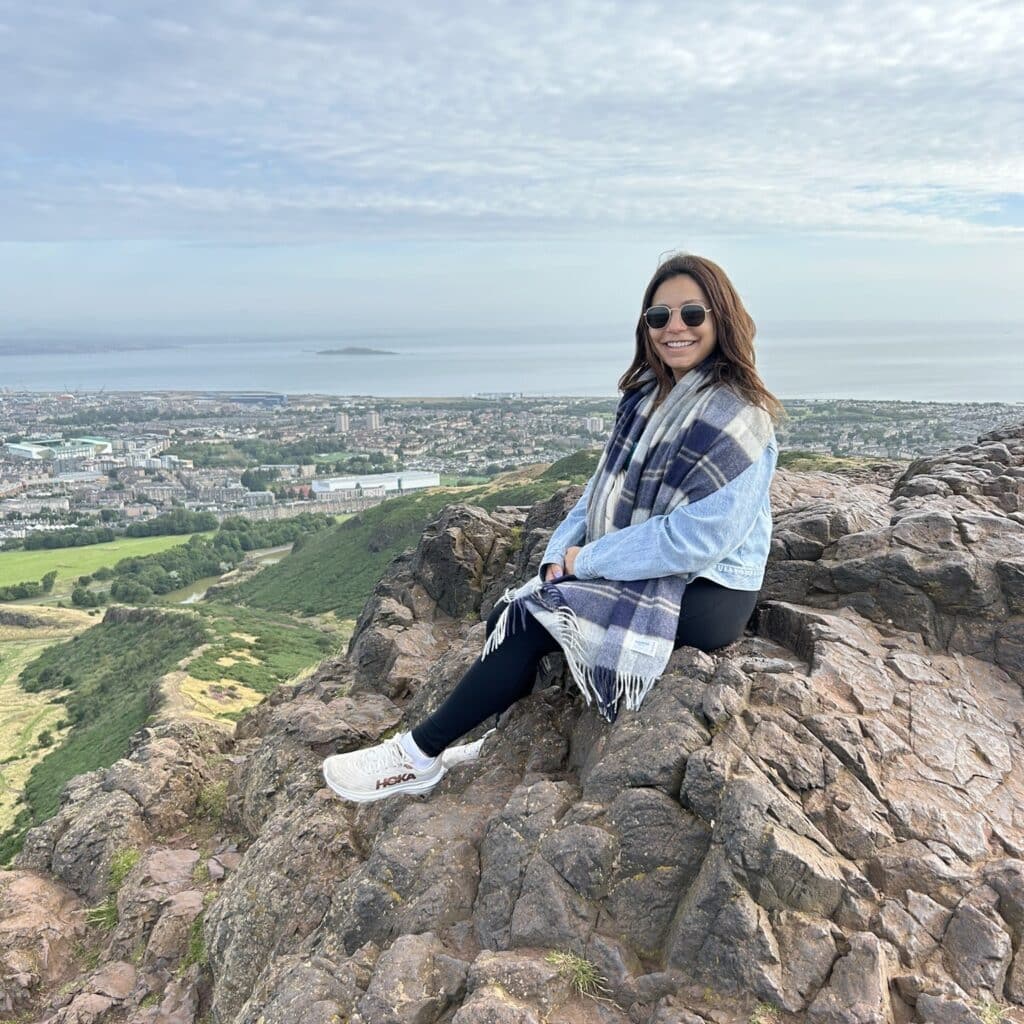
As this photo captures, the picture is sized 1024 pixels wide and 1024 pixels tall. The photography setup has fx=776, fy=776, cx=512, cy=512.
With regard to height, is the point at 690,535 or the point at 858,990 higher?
the point at 690,535

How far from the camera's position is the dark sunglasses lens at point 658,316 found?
5.70 m

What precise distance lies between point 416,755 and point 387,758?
317 mm

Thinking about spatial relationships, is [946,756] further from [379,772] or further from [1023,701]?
[379,772]

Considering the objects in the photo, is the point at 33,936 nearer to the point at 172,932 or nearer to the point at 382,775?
the point at 172,932

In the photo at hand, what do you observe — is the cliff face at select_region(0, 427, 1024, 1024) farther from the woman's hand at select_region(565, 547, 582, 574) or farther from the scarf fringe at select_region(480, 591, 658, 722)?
the woman's hand at select_region(565, 547, 582, 574)

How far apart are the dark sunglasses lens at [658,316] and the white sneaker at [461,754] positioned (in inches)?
147

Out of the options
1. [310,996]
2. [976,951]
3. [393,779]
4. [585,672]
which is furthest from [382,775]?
[976,951]

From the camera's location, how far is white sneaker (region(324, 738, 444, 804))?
643 cm

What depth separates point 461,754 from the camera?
260 inches

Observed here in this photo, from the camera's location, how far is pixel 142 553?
9294cm

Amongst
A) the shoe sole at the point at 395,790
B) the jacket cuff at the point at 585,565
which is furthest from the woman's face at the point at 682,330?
the shoe sole at the point at 395,790

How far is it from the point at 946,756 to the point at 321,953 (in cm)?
453

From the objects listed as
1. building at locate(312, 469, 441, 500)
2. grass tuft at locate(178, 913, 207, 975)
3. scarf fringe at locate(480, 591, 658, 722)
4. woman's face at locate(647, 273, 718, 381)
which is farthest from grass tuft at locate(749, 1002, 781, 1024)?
building at locate(312, 469, 441, 500)

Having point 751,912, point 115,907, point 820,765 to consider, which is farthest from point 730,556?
point 115,907
